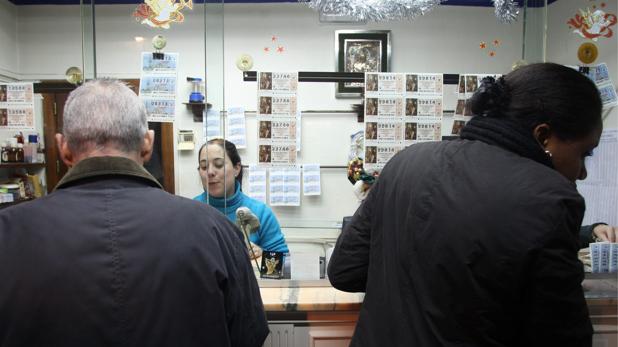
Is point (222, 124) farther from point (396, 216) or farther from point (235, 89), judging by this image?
point (235, 89)

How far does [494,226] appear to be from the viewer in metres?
0.68

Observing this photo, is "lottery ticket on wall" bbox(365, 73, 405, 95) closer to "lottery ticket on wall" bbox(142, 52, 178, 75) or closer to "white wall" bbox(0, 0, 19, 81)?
"lottery ticket on wall" bbox(142, 52, 178, 75)

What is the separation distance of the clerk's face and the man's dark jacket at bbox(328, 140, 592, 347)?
2.63 ft

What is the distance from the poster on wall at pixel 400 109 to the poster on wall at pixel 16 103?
1.26 metres

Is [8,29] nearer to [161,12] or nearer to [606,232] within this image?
[161,12]

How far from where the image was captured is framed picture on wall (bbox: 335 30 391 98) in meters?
2.91

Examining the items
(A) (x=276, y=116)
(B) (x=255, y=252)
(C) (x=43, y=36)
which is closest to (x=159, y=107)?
(A) (x=276, y=116)

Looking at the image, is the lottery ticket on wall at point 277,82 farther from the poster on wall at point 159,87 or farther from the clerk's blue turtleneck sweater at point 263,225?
the clerk's blue turtleneck sweater at point 263,225

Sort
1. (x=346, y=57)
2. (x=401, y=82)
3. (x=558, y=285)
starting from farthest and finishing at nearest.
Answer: (x=346, y=57)
(x=401, y=82)
(x=558, y=285)

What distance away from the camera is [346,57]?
2928 millimetres

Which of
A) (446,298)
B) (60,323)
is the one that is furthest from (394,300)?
(60,323)

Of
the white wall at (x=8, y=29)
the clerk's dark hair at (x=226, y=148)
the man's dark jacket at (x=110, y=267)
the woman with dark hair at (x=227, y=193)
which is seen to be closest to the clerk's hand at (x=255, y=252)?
the woman with dark hair at (x=227, y=193)

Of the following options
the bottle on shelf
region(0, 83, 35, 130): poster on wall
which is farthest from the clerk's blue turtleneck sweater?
the bottle on shelf

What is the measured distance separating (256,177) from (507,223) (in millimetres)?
1922
